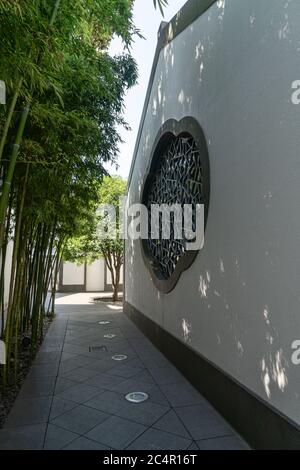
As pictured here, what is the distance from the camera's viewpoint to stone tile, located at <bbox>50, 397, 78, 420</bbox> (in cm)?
242

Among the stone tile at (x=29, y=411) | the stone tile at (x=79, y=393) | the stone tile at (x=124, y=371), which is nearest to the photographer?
the stone tile at (x=29, y=411)

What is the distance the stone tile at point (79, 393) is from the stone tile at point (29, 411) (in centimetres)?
15

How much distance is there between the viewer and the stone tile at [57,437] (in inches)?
76.8

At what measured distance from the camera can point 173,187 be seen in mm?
4027

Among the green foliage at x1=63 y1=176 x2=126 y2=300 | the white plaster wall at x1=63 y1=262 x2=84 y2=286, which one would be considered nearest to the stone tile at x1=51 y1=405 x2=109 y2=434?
the green foliage at x1=63 y1=176 x2=126 y2=300

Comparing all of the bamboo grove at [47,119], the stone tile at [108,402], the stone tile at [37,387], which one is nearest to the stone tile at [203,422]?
the stone tile at [108,402]

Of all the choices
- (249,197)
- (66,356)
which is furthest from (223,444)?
(66,356)

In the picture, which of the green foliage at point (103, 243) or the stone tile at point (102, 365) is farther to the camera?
the green foliage at point (103, 243)

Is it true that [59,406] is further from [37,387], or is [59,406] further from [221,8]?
[221,8]

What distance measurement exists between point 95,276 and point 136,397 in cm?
1206

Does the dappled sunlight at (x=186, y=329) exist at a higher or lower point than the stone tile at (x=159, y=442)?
higher

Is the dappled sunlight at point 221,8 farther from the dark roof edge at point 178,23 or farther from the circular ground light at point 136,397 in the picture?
the circular ground light at point 136,397

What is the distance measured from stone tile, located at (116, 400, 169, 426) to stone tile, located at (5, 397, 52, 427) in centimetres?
60

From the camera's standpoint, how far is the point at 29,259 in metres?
4.07
